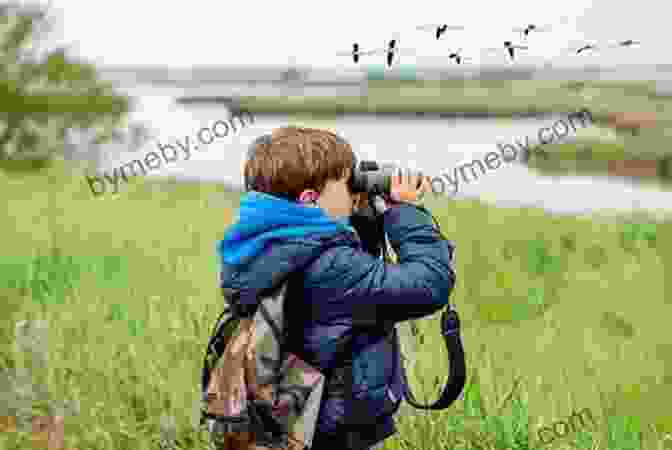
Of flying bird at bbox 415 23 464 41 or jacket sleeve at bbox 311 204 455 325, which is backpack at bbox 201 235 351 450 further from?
flying bird at bbox 415 23 464 41

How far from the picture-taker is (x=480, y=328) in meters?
4.56

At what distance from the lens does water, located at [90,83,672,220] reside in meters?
15.6

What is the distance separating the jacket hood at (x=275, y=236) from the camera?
2.03 m

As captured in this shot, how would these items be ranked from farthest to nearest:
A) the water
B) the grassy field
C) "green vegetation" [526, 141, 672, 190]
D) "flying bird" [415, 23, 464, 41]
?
"green vegetation" [526, 141, 672, 190] → the water → the grassy field → "flying bird" [415, 23, 464, 41]

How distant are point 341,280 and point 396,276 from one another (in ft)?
0.40

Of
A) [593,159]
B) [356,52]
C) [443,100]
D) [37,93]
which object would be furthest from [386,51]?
[443,100]

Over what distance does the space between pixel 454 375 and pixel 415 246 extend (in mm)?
333

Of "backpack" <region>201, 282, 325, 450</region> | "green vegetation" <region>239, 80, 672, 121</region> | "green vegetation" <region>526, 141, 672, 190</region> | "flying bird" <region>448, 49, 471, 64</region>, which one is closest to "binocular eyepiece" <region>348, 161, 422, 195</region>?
"backpack" <region>201, 282, 325, 450</region>

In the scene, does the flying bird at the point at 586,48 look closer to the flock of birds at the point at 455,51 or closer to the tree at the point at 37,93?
the flock of birds at the point at 455,51

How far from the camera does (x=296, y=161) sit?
2037 millimetres

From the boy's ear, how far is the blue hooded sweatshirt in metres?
0.03

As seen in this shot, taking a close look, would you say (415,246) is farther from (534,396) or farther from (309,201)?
(534,396)

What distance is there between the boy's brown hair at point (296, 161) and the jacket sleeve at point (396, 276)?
161mm

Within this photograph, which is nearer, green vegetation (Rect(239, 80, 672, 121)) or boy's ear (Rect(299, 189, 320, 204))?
boy's ear (Rect(299, 189, 320, 204))
